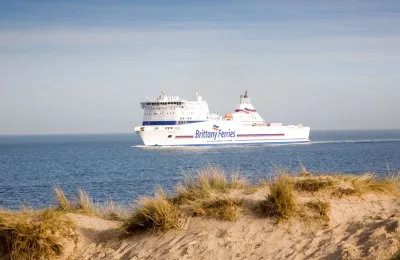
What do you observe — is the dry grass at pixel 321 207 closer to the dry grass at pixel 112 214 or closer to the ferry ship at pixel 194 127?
the dry grass at pixel 112 214

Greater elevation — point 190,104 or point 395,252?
point 190,104

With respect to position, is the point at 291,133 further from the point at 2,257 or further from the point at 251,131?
the point at 2,257

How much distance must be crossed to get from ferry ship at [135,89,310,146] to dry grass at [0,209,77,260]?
69352 mm

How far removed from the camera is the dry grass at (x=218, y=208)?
29.8ft

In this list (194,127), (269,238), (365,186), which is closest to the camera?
(269,238)

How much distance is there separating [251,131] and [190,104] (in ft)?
32.3

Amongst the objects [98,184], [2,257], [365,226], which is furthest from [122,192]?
[365,226]

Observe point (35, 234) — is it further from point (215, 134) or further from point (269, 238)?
point (215, 134)

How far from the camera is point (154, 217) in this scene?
9.33 meters

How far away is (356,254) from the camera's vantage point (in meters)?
7.66

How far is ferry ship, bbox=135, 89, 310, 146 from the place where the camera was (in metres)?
79.5

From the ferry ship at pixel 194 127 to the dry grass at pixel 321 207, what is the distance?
7025cm

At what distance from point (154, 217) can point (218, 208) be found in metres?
0.96

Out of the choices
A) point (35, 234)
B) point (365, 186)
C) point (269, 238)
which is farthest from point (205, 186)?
point (35, 234)
